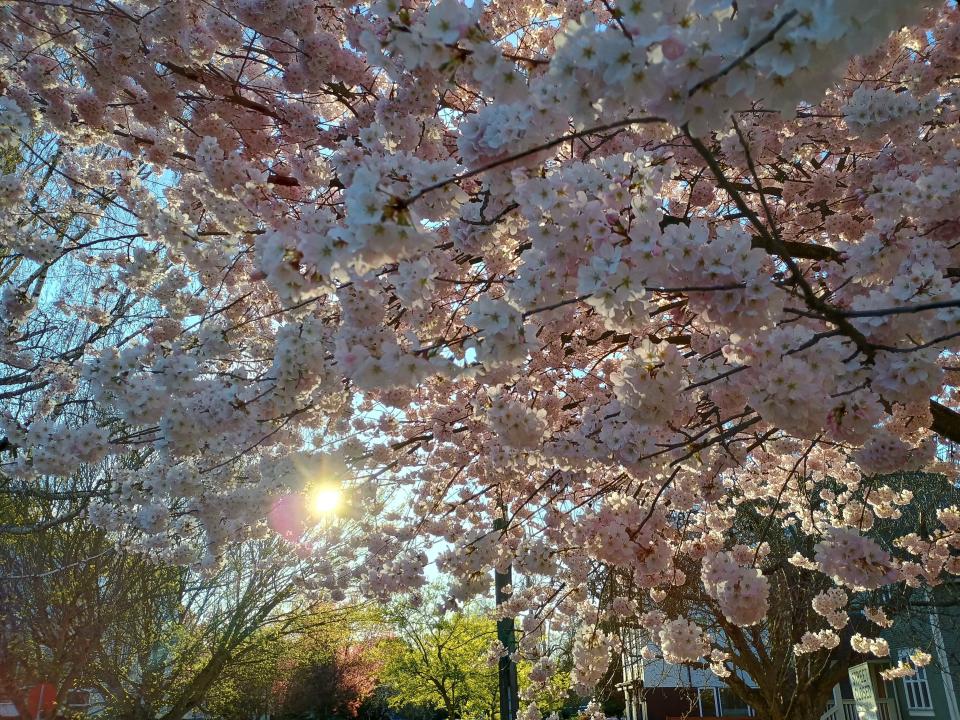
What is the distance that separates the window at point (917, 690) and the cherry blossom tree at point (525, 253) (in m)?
9.50

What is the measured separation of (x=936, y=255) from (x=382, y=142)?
8.34ft

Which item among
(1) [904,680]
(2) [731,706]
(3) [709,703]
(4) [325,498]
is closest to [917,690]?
(1) [904,680]

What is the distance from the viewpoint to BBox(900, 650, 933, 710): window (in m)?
13.5

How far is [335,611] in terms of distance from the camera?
15.6 meters

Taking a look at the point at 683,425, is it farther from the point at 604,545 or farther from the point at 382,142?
the point at 382,142

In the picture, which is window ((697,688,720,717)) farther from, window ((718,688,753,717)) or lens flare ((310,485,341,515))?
lens flare ((310,485,341,515))

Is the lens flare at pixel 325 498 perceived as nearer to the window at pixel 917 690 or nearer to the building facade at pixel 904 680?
the building facade at pixel 904 680

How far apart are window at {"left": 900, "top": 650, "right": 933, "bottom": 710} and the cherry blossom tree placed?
950 cm

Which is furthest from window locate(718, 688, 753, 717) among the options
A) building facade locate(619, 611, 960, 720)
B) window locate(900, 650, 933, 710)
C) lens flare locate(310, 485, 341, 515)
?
lens flare locate(310, 485, 341, 515)

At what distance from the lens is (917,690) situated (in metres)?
13.9

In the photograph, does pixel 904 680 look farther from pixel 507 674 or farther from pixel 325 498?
pixel 325 498

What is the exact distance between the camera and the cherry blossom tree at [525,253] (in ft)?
5.77

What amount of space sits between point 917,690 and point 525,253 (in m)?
16.9

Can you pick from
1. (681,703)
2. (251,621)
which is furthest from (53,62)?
(681,703)
